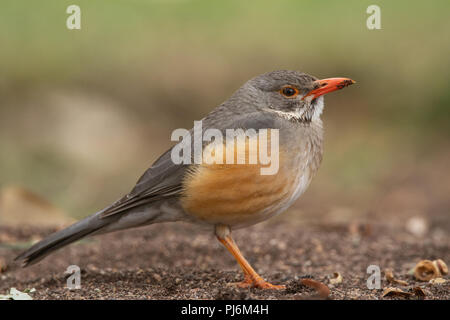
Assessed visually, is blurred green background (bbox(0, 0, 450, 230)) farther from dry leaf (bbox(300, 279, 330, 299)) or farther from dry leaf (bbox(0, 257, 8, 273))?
dry leaf (bbox(300, 279, 330, 299))

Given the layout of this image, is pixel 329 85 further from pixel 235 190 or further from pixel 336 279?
pixel 336 279

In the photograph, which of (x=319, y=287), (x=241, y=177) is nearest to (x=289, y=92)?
(x=241, y=177)

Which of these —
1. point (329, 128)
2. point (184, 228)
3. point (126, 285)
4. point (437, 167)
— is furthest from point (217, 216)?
point (329, 128)

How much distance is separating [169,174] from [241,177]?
2.38 feet

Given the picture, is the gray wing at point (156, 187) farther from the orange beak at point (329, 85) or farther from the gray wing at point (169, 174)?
the orange beak at point (329, 85)

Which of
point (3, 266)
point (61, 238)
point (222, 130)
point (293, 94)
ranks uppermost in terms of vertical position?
point (293, 94)

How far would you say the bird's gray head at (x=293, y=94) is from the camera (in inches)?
235

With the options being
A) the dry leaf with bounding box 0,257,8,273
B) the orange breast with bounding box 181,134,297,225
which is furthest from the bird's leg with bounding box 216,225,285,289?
the dry leaf with bounding box 0,257,8,273

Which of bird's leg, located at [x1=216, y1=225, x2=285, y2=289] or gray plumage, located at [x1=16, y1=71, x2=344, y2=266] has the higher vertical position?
gray plumage, located at [x1=16, y1=71, x2=344, y2=266]

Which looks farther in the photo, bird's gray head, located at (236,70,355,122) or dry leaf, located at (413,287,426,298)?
bird's gray head, located at (236,70,355,122)

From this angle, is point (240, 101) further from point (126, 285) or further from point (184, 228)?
point (184, 228)

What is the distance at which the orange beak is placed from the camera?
5.94 m

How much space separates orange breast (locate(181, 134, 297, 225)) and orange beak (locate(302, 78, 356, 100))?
0.83 metres

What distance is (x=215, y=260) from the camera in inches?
277
